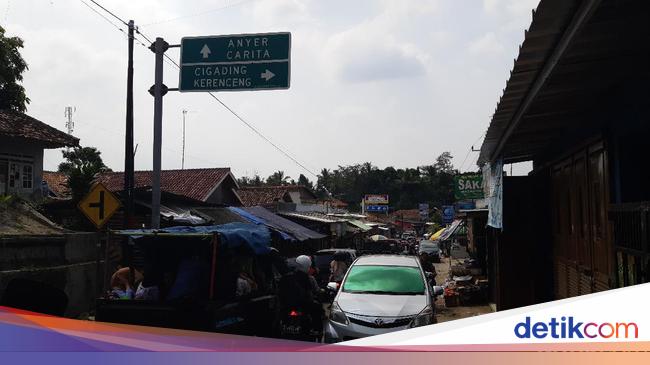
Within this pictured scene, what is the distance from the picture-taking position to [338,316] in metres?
7.80

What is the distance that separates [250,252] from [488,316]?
16.4ft

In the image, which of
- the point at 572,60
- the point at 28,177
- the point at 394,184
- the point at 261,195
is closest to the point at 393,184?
the point at 394,184

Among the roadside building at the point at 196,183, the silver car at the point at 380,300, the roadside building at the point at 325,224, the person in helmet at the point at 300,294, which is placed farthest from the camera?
the roadside building at the point at 196,183

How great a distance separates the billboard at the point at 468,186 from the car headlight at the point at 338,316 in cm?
1641

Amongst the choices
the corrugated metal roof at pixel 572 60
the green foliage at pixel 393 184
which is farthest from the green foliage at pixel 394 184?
the corrugated metal roof at pixel 572 60

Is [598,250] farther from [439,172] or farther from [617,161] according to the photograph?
A: [439,172]

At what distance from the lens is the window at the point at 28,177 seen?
20.8 meters

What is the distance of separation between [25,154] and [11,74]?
10.5ft

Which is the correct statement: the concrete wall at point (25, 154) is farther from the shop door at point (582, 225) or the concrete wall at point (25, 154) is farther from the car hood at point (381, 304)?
the shop door at point (582, 225)

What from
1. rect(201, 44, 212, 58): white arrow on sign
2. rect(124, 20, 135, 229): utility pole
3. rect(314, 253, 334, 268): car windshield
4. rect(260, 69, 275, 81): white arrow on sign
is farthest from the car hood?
rect(314, 253, 334, 268): car windshield

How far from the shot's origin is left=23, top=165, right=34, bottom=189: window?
68.1ft

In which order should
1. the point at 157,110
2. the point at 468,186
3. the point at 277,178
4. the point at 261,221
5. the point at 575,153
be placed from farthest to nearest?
the point at 277,178 < the point at 468,186 < the point at 261,221 < the point at 157,110 < the point at 575,153

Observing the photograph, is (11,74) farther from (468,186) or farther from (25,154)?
(468,186)

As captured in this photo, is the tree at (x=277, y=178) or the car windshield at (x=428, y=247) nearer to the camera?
the car windshield at (x=428, y=247)
